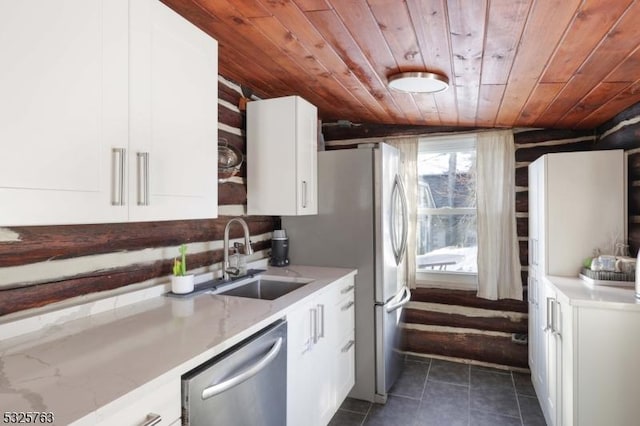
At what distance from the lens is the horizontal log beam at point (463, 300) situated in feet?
10.6

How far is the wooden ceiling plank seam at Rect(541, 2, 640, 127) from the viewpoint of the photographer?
1364mm

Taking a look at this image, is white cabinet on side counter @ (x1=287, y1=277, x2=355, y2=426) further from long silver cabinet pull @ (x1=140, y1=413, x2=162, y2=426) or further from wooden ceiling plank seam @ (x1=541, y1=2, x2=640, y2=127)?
wooden ceiling plank seam @ (x1=541, y1=2, x2=640, y2=127)

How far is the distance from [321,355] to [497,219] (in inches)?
79.6

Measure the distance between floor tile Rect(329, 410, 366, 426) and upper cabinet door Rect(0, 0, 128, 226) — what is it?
2.01 m

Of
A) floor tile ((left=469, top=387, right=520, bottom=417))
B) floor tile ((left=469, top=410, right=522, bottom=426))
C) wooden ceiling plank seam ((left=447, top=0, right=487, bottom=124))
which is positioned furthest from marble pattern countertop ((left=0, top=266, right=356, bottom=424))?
floor tile ((left=469, top=387, right=520, bottom=417))

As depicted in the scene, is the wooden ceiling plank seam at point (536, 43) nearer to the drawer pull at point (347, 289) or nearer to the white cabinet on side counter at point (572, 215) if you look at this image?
the white cabinet on side counter at point (572, 215)

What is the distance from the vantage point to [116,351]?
1166 mm

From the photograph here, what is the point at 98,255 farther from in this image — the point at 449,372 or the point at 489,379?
the point at 489,379

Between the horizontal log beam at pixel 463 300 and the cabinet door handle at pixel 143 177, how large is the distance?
277cm

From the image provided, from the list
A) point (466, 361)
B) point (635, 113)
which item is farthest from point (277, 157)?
point (466, 361)

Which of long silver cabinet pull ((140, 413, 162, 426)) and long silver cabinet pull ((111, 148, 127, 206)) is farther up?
long silver cabinet pull ((111, 148, 127, 206))

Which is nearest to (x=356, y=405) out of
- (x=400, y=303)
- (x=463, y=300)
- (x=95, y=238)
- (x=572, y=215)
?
(x=400, y=303)

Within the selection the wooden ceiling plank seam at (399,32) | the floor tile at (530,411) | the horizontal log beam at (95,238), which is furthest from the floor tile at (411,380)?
the wooden ceiling plank seam at (399,32)

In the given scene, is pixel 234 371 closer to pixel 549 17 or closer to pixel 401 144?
pixel 549 17
